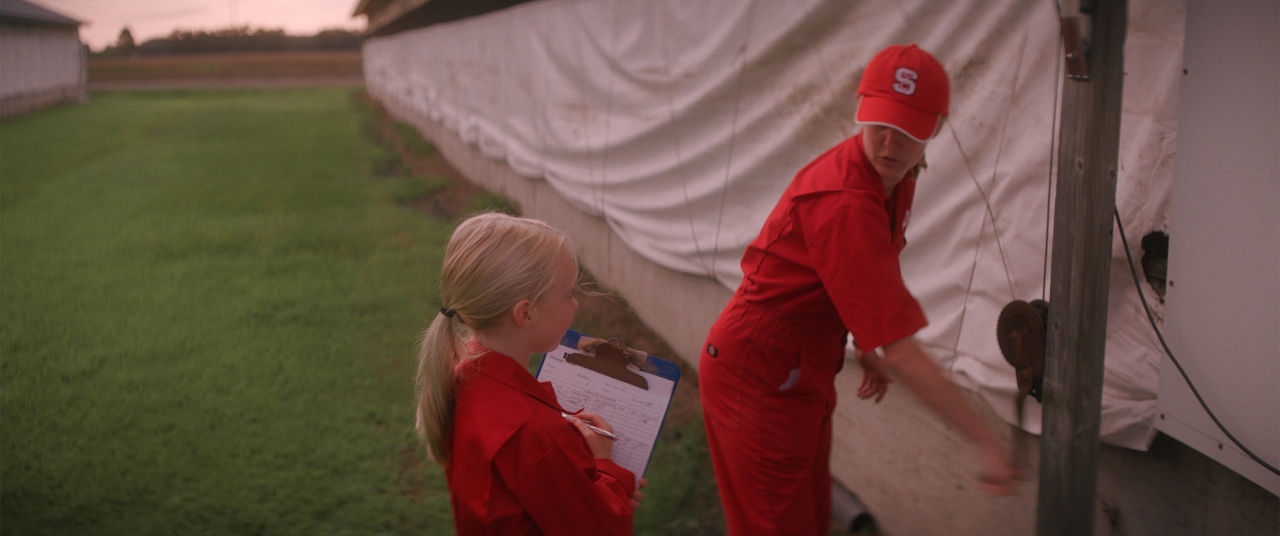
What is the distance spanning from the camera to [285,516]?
3.36 meters

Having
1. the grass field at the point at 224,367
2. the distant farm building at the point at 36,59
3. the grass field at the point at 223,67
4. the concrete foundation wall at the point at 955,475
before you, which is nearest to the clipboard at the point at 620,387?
the concrete foundation wall at the point at 955,475

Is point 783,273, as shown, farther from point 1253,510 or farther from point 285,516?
point 285,516

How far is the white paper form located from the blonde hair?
340 mm

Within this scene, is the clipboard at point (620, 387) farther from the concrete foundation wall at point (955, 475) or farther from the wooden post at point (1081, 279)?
the concrete foundation wall at point (955, 475)

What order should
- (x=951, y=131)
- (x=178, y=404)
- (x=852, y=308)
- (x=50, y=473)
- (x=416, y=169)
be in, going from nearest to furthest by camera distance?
1. (x=852, y=308)
2. (x=951, y=131)
3. (x=50, y=473)
4. (x=178, y=404)
5. (x=416, y=169)

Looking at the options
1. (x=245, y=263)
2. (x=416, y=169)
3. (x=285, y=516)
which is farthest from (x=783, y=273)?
(x=416, y=169)

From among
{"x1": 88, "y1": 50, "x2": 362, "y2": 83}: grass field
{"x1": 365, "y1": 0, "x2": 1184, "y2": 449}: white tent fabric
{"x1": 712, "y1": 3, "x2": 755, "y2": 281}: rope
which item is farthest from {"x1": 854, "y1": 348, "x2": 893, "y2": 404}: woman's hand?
{"x1": 88, "y1": 50, "x2": 362, "y2": 83}: grass field

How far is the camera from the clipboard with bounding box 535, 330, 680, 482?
181cm

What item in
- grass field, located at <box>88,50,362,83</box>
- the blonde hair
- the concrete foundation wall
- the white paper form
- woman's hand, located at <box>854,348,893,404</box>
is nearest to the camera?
the blonde hair

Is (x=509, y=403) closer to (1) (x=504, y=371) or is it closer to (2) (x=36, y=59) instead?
(1) (x=504, y=371)

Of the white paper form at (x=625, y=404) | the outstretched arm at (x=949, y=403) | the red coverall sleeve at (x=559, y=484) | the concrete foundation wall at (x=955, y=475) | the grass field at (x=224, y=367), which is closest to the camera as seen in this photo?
the red coverall sleeve at (x=559, y=484)

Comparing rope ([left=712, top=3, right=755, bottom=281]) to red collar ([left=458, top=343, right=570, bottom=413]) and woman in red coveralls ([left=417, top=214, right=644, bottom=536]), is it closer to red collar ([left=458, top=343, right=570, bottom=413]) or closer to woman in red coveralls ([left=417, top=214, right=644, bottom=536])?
woman in red coveralls ([left=417, top=214, right=644, bottom=536])

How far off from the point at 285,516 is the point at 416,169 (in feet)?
36.8

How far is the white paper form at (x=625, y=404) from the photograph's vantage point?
5.91 ft
